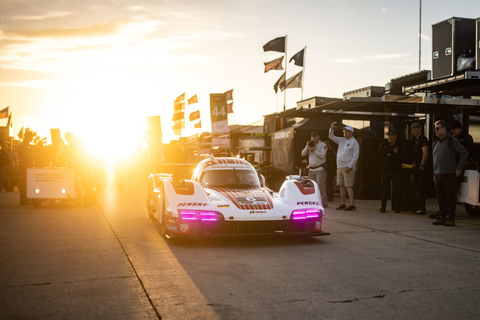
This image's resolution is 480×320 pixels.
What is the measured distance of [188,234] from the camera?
20.9 ft

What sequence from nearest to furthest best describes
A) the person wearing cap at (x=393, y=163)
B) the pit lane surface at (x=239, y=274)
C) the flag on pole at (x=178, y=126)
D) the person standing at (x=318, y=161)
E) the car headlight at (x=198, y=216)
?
1. the pit lane surface at (x=239, y=274)
2. the car headlight at (x=198, y=216)
3. the person wearing cap at (x=393, y=163)
4. the person standing at (x=318, y=161)
5. the flag on pole at (x=178, y=126)

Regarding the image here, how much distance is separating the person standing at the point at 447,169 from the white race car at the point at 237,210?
265cm

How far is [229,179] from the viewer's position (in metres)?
7.93

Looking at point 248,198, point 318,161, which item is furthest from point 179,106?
point 248,198

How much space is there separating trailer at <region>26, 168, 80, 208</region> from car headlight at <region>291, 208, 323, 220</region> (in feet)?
23.7

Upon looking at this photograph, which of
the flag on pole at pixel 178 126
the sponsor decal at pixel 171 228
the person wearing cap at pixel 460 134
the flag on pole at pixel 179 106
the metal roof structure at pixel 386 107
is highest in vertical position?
the flag on pole at pixel 179 106

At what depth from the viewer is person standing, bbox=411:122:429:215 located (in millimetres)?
10320

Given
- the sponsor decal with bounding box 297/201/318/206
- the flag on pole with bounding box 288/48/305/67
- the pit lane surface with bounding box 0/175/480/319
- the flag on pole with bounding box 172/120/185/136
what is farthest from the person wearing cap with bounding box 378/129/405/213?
the flag on pole with bounding box 172/120/185/136

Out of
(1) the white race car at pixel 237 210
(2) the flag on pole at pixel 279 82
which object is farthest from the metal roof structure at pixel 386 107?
(2) the flag on pole at pixel 279 82

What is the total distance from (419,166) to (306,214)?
4774 mm

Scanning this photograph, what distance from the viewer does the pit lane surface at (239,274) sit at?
3719mm

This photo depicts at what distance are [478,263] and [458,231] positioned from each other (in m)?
2.65

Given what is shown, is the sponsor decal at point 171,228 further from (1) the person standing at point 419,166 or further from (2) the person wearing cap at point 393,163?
(1) the person standing at point 419,166

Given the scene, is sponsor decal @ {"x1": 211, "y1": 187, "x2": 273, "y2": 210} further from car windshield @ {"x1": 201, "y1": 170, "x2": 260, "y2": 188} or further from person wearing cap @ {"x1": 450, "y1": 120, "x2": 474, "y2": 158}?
person wearing cap @ {"x1": 450, "y1": 120, "x2": 474, "y2": 158}
